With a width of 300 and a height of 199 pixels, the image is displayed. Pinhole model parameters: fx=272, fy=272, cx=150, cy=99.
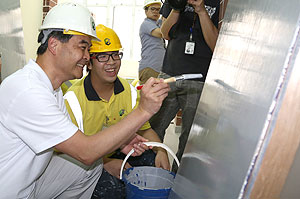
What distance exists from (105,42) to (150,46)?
95 cm

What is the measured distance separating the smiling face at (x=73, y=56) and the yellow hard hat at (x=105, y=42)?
1.64 feet

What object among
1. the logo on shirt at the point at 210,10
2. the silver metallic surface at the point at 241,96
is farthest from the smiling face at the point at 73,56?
the logo on shirt at the point at 210,10

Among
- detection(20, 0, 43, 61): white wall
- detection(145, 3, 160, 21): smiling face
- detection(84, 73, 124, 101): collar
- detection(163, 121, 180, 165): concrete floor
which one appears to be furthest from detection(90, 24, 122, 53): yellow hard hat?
detection(20, 0, 43, 61): white wall

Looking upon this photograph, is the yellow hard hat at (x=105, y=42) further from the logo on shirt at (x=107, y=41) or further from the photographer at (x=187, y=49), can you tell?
the photographer at (x=187, y=49)

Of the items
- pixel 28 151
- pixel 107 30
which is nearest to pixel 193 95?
pixel 107 30

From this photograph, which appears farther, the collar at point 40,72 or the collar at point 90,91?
the collar at point 90,91

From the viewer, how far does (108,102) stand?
171cm

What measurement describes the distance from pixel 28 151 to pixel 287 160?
0.96 metres

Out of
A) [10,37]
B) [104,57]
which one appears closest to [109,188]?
[104,57]

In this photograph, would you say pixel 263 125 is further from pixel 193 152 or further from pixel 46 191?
pixel 46 191

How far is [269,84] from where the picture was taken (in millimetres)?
372

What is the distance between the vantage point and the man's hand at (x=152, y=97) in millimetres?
1022

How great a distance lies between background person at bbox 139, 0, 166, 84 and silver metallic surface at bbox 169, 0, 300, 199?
1.83 m

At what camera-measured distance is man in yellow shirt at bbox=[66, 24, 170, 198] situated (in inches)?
64.2
